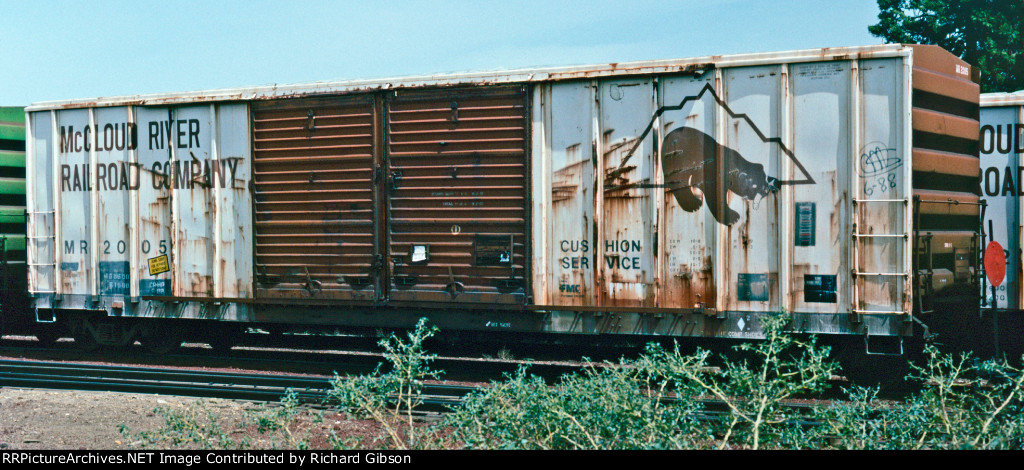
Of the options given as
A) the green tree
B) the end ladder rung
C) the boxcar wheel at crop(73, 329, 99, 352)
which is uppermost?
the green tree

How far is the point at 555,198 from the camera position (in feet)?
29.7

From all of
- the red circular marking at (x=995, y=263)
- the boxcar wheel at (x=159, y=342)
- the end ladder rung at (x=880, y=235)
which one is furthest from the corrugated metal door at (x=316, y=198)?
the red circular marking at (x=995, y=263)

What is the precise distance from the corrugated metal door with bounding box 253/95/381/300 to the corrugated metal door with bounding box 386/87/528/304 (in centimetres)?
35

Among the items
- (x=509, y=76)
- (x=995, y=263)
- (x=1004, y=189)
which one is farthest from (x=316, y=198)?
(x=1004, y=189)

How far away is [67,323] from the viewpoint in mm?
11945

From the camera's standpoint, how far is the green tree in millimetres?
23031

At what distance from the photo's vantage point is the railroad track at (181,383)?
347 inches

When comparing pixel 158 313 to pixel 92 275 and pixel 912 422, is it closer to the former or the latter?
pixel 92 275

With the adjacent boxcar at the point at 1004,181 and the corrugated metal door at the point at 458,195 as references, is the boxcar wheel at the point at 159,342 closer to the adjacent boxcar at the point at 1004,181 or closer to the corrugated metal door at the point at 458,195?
the corrugated metal door at the point at 458,195

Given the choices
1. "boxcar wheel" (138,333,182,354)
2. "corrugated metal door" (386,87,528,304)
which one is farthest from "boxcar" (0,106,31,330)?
"corrugated metal door" (386,87,528,304)

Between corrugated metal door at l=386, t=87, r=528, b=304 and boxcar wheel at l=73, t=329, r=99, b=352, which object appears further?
boxcar wheel at l=73, t=329, r=99, b=352

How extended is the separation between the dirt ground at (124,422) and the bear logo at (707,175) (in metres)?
4.05

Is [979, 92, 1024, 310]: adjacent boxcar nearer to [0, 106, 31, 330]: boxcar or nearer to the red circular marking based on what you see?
the red circular marking

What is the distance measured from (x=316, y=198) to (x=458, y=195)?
1928 millimetres
